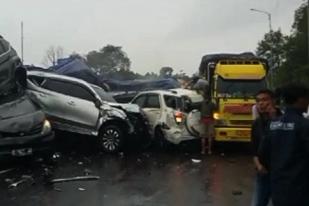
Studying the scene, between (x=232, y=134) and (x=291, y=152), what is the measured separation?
42.3 ft

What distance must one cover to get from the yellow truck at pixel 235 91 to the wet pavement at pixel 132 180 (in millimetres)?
708

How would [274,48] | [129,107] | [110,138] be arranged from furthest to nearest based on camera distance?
[274,48] < [129,107] < [110,138]

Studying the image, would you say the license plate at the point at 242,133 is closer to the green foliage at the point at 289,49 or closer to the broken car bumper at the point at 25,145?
the broken car bumper at the point at 25,145

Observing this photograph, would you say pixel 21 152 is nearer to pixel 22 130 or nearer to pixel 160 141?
pixel 22 130

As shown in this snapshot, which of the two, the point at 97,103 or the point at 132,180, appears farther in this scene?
the point at 97,103

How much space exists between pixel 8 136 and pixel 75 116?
4.38 m

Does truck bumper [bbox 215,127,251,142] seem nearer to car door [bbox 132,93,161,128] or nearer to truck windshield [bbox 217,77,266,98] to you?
truck windshield [bbox 217,77,266,98]

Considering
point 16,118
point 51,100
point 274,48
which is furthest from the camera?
point 274,48

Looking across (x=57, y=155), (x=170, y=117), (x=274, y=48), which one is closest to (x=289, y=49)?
(x=274, y=48)

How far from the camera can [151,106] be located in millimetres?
19203

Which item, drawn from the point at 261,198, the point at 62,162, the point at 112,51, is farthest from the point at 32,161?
the point at 112,51

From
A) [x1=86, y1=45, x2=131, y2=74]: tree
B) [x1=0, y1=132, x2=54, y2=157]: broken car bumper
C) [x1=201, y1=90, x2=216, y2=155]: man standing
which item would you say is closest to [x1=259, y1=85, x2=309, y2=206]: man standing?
[x1=0, y1=132, x2=54, y2=157]: broken car bumper

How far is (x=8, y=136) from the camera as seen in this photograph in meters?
13.0

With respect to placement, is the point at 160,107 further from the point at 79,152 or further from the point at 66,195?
the point at 66,195
